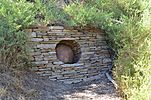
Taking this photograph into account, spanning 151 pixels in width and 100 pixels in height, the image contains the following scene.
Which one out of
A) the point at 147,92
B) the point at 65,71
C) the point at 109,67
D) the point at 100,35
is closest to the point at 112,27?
the point at 100,35

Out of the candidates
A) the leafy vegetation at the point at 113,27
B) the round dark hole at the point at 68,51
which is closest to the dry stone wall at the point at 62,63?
the round dark hole at the point at 68,51

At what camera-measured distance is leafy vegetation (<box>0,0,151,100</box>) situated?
4234 mm

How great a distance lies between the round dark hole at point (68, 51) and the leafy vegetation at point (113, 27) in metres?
0.43

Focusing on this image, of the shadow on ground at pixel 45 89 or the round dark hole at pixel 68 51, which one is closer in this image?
the shadow on ground at pixel 45 89

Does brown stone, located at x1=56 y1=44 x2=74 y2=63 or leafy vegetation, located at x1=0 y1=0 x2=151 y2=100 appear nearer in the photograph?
leafy vegetation, located at x1=0 y1=0 x2=151 y2=100

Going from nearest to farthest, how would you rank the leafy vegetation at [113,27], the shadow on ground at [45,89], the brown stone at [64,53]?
1. the shadow on ground at [45,89]
2. the leafy vegetation at [113,27]
3. the brown stone at [64,53]

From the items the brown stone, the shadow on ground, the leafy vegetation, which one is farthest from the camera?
the brown stone

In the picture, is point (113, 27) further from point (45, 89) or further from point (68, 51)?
point (45, 89)

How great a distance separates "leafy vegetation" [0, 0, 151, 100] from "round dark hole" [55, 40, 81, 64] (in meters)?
0.43

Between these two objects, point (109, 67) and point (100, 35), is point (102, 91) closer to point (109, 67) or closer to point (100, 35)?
point (109, 67)

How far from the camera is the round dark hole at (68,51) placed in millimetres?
5496

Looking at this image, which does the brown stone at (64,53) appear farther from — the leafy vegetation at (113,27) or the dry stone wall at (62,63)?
the leafy vegetation at (113,27)

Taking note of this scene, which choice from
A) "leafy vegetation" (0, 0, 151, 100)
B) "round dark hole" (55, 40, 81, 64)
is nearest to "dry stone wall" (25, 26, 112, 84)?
"round dark hole" (55, 40, 81, 64)

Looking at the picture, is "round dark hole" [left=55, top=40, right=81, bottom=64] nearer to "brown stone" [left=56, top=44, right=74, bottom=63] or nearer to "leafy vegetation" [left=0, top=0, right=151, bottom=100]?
"brown stone" [left=56, top=44, right=74, bottom=63]
